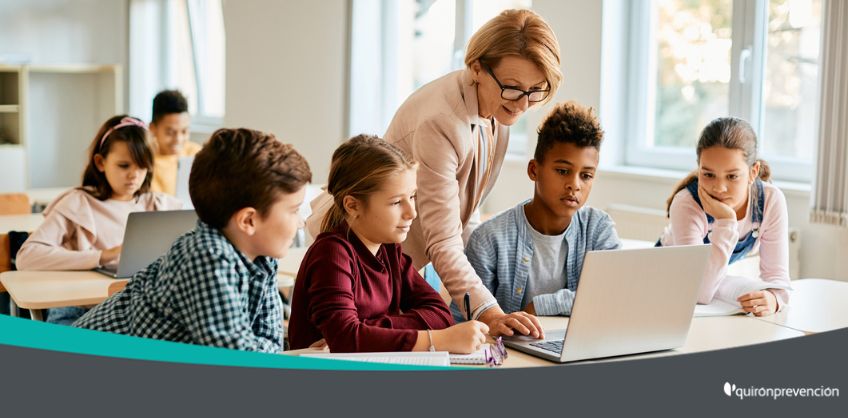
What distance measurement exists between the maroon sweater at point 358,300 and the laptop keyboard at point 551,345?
245 millimetres

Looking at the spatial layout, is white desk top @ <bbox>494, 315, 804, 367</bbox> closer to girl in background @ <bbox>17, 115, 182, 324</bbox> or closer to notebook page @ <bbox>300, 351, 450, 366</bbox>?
notebook page @ <bbox>300, 351, 450, 366</bbox>

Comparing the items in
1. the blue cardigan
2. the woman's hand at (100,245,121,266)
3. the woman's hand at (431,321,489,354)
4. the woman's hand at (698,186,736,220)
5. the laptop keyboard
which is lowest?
the woman's hand at (100,245,121,266)

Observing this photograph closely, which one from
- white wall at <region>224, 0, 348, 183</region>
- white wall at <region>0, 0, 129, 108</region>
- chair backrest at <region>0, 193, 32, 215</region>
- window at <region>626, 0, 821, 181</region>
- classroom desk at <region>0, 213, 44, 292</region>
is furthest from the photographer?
white wall at <region>0, 0, 129, 108</region>

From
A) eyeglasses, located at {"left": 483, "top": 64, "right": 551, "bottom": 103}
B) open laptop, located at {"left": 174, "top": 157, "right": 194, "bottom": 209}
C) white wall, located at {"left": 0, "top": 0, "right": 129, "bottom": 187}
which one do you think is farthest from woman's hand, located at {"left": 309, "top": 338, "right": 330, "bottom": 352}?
white wall, located at {"left": 0, "top": 0, "right": 129, "bottom": 187}

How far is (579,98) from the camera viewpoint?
451 cm

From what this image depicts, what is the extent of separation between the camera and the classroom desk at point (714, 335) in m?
1.76

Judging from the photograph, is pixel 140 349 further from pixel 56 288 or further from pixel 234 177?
pixel 56 288

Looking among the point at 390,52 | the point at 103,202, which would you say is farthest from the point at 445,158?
the point at 390,52

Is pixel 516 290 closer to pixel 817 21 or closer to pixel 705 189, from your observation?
pixel 705 189

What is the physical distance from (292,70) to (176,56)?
8.78 feet

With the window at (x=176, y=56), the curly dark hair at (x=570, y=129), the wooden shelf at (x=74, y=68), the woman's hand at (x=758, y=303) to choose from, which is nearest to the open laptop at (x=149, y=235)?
the curly dark hair at (x=570, y=129)

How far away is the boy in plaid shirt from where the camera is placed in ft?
4.77

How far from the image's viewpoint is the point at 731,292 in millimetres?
2301

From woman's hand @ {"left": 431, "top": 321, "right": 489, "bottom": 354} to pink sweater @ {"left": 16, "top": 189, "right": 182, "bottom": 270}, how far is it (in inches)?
65.3
